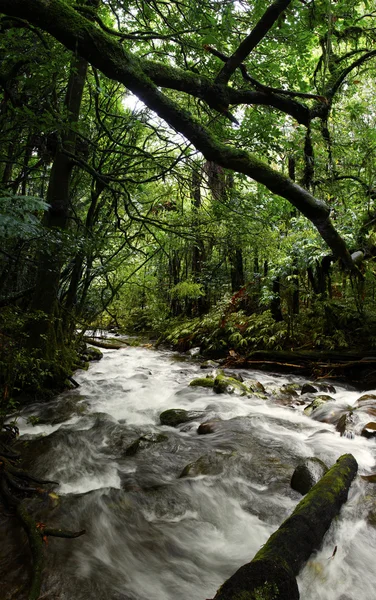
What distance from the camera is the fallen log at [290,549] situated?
4.75 feet

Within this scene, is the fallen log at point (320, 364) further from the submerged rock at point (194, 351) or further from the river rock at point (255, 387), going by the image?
the submerged rock at point (194, 351)

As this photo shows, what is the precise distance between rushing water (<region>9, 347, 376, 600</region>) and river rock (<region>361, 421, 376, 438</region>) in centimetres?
14

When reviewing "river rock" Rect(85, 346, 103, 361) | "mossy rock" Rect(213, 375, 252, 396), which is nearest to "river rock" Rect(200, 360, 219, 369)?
"mossy rock" Rect(213, 375, 252, 396)

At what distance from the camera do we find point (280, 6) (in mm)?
3189

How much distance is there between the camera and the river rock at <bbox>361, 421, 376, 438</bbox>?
4.27m

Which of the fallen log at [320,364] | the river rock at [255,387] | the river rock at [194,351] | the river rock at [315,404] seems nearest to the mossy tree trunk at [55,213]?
the river rock at [255,387]

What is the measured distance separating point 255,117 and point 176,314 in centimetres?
1184

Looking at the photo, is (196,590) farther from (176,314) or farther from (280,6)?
(176,314)

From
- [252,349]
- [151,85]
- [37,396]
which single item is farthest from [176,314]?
[151,85]

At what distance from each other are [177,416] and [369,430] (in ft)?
8.65

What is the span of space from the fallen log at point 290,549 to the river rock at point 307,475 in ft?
1.10

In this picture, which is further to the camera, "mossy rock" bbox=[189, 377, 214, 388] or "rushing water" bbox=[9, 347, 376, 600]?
"mossy rock" bbox=[189, 377, 214, 388]

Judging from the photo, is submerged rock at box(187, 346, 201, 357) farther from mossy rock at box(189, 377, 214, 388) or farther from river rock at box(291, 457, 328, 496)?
river rock at box(291, 457, 328, 496)

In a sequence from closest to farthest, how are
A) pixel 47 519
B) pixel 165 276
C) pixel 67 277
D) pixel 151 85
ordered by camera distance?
pixel 47 519
pixel 151 85
pixel 67 277
pixel 165 276
